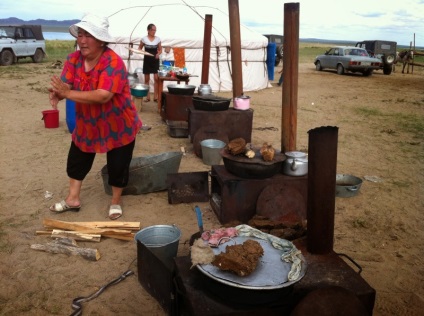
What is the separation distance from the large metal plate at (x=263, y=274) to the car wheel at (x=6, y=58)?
2050 cm

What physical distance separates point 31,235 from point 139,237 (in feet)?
4.14

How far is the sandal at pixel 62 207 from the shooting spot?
4.26 m

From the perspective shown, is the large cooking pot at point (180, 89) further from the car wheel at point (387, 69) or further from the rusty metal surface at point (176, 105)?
the car wheel at point (387, 69)

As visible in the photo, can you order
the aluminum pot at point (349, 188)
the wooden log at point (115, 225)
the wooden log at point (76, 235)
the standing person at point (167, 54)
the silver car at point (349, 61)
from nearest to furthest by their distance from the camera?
1. the wooden log at point (76, 235)
2. the wooden log at point (115, 225)
3. the aluminum pot at point (349, 188)
4. the standing person at point (167, 54)
5. the silver car at point (349, 61)

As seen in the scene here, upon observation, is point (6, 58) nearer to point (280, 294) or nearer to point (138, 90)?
point (138, 90)

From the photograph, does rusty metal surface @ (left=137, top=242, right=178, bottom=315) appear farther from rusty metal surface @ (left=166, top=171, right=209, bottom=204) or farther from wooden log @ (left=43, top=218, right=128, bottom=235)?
rusty metal surface @ (left=166, top=171, right=209, bottom=204)

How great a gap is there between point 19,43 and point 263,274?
845 inches

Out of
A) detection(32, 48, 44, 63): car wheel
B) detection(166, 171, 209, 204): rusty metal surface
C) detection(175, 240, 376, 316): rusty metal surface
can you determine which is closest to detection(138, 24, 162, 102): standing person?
detection(166, 171, 209, 204): rusty metal surface

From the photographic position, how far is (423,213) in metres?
4.62

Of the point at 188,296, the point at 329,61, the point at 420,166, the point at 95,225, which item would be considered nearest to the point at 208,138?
the point at 95,225

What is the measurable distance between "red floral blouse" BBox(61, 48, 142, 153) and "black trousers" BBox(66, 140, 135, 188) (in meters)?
0.11

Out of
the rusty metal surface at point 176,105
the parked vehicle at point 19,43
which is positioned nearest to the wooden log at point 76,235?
the rusty metal surface at point 176,105

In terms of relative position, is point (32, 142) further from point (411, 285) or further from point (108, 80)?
point (411, 285)

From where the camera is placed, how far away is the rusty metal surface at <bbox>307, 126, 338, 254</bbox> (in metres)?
2.68
